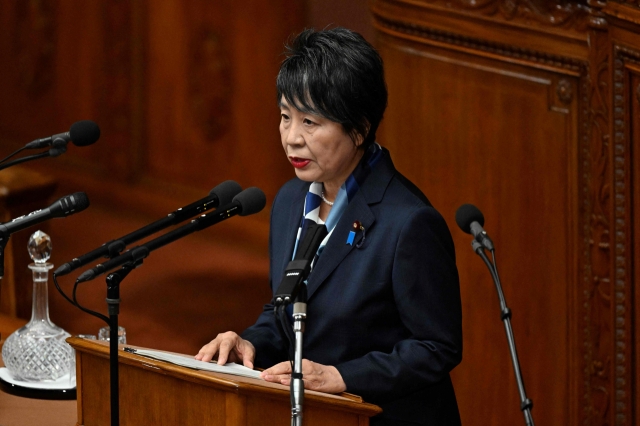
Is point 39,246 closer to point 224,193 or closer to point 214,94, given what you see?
point 224,193

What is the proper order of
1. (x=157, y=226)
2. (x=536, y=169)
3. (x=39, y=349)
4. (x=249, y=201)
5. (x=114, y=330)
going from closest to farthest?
(x=114, y=330), (x=157, y=226), (x=249, y=201), (x=39, y=349), (x=536, y=169)

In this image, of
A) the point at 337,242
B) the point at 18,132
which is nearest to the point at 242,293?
the point at 18,132

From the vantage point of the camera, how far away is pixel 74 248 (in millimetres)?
5410

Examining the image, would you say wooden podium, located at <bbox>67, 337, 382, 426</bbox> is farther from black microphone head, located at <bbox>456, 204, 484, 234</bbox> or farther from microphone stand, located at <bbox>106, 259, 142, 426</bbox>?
black microphone head, located at <bbox>456, 204, 484, 234</bbox>

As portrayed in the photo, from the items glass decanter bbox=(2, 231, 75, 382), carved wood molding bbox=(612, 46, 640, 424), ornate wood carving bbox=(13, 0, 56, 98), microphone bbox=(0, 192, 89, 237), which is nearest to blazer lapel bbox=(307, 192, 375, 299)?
microphone bbox=(0, 192, 89, 237)

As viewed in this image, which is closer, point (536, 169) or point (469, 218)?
point (469, 218)

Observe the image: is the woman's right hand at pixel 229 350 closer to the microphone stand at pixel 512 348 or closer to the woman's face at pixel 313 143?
the woman's face at pixel 313 143

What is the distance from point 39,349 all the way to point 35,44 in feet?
9.87

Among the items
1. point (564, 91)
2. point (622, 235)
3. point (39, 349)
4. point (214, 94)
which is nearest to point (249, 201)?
point (39, 349)

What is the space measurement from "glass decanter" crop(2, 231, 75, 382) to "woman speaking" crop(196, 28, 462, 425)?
84 cm

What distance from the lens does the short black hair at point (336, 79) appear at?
7.55 ft

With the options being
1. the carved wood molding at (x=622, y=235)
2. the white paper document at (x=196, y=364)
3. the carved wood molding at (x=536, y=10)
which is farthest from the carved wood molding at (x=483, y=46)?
the white paper document at (x=196, y=364)

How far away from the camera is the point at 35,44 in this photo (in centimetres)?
562

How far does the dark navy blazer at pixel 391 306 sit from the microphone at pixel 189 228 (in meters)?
0.21
